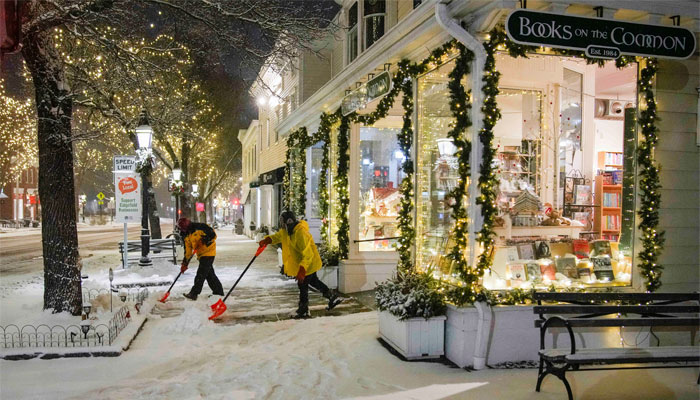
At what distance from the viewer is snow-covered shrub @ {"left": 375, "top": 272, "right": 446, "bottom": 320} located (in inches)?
256

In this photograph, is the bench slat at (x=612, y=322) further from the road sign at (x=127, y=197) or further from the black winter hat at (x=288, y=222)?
the road sign at (x=127, y=197)

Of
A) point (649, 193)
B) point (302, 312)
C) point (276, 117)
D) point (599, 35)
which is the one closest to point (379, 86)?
point (599, 35)

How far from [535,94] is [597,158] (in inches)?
73.5

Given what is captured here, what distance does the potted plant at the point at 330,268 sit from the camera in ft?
38.8

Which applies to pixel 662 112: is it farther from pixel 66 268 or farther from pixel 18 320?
pixel 18 320

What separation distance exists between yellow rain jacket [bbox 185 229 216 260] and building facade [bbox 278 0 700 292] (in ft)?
9.59

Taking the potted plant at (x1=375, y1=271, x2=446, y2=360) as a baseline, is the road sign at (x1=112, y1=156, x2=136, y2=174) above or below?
above

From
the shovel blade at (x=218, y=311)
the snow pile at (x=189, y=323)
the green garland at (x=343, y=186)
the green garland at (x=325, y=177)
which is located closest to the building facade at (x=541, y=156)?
the green garland at (x=343, y=186)

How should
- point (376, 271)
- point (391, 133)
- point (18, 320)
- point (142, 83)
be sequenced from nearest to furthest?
1. point (18, 320)
2. point (142, 83)
3. point (376, 271)
4. point (391, 133)

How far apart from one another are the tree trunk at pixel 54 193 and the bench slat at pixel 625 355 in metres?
7.01

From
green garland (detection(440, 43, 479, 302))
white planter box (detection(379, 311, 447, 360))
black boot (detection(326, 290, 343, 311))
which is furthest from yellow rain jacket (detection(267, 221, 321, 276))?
green garland (detection(440, 43, 479, 302))

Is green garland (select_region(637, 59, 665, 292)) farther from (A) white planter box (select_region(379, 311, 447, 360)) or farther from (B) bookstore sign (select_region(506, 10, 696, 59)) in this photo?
(A) white planter box (select_region(379, 311, 447, 360))

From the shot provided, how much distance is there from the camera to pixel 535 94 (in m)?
9.50

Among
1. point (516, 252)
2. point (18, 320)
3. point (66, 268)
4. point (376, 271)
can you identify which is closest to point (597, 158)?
point (516, 252)
